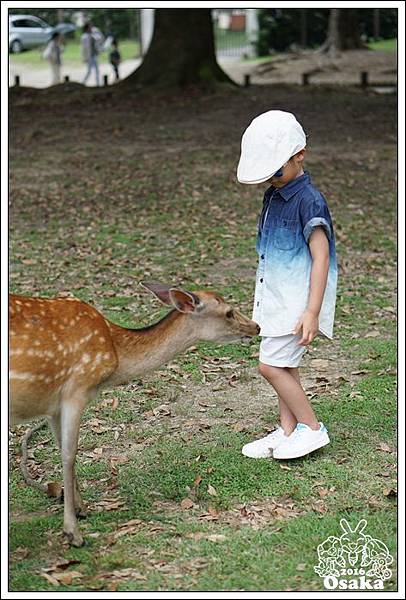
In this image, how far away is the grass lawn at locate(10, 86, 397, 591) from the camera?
4043mm

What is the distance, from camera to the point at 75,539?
407cm

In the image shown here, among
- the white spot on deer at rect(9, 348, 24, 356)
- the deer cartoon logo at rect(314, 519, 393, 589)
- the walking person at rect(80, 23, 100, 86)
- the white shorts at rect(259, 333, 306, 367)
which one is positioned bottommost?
the deer cartoon logo at rect(314, 519, 393, 589)

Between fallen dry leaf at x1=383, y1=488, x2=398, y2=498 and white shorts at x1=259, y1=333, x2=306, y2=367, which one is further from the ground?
white shorts at x1=259, y1=333, x2=306, y2=367

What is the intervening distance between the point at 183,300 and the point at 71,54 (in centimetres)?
2939

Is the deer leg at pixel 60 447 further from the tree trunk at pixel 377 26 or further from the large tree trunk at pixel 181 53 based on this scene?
the tree trunk at pixel 377 26

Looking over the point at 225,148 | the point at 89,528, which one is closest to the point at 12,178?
the point at 225,148

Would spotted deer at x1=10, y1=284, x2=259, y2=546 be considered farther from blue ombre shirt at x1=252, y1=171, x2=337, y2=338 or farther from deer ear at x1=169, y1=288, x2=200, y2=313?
blue ombre shirt at x1=252, y1=171, x2=337, y2=338

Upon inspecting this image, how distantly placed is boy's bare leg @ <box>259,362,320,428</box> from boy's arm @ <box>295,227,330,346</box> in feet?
1.05

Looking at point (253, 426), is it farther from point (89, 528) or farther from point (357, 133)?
point (357, 133)

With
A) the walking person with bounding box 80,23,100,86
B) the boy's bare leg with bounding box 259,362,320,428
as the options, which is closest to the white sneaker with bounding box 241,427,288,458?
the boy's bare leg with bounding box 259,362,320,428

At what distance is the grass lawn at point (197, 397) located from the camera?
159 inches

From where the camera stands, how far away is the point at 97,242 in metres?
10.1

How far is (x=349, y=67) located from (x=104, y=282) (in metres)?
19.2

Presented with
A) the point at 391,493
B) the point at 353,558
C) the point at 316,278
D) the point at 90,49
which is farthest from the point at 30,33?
the point at 353,558
